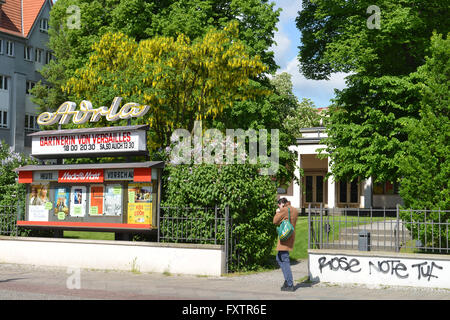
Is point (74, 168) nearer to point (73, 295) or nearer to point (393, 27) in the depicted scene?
point (73, 295)

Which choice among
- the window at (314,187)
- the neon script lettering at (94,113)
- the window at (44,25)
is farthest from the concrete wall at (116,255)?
the window at (44,25)

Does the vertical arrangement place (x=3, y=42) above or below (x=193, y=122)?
above

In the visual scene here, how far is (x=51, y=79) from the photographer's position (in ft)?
134

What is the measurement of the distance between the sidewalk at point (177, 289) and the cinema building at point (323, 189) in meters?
25.2

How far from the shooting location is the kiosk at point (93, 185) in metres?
15.4

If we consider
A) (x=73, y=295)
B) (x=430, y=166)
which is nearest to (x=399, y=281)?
(x=430, y=166)

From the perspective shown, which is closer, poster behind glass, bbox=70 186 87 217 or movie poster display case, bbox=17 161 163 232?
movie poster display case, bbox=17 161 163 232

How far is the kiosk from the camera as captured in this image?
15.4 meters

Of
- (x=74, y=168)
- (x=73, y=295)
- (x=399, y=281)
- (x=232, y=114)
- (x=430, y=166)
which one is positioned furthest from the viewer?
(x=232, y=114)

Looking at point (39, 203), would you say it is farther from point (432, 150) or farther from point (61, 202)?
point (432, 150)

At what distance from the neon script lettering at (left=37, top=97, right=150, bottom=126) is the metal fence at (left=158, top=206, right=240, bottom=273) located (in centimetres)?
318

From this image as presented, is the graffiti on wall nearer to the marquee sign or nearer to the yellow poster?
the yellow poster

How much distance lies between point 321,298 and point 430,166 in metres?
5.34

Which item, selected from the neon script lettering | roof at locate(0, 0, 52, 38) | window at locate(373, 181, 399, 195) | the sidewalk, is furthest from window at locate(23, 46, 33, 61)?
the sidewalk
